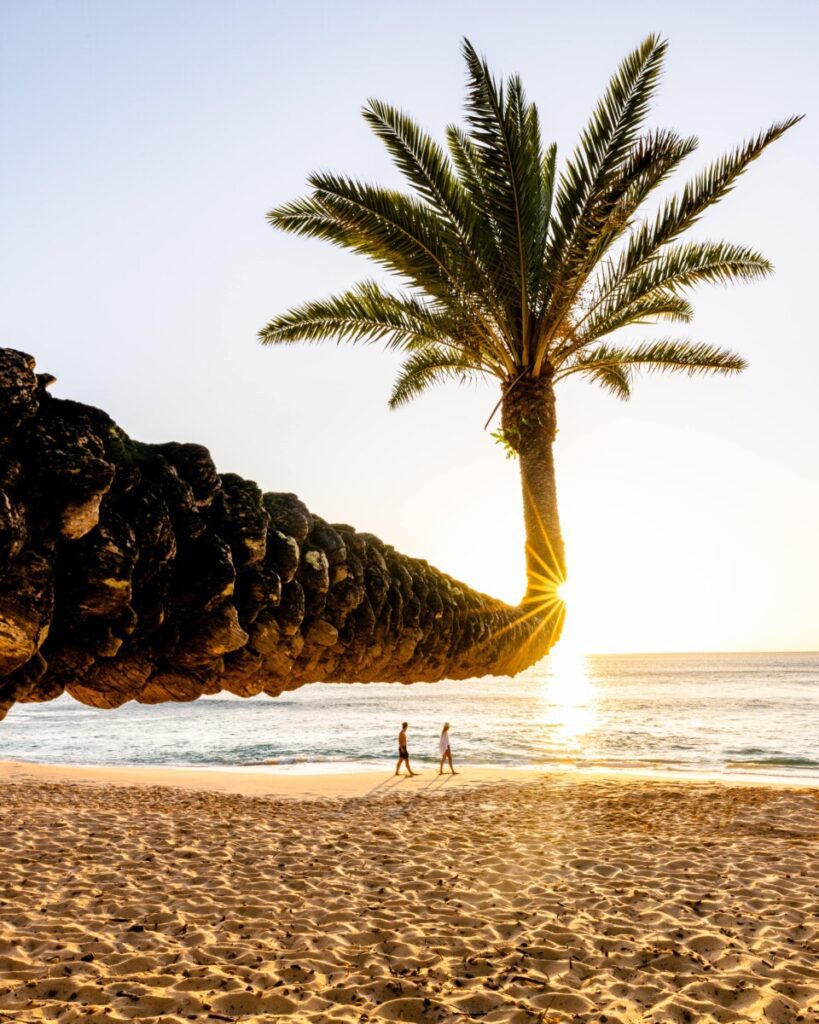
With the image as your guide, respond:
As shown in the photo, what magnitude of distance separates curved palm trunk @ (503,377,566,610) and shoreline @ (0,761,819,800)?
48.7 feet

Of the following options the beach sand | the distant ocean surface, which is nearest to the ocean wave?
the distant ocean surface

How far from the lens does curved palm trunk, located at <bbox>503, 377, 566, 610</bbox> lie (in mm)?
6301

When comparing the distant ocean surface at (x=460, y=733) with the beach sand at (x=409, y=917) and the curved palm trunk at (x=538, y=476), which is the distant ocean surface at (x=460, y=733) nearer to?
the beach sand at (x=409, y=917)

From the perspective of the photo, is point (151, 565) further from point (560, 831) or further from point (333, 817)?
point (333, 817)

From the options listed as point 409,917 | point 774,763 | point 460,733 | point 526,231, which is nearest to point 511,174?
point 526,231

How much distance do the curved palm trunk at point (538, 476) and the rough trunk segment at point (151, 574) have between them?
2872 millimetres

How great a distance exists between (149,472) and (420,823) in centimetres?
1345

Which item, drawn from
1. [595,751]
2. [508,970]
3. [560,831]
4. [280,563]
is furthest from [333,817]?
[595,751]

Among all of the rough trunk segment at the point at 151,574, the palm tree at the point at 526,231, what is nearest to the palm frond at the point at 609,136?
the palm tree at the point at 526,231

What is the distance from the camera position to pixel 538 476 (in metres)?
6.59

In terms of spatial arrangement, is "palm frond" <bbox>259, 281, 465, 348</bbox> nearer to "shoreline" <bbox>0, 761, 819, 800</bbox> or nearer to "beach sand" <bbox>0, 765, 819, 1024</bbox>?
"beach sand" <bbox>0, 765, 819, 1024</bbox>

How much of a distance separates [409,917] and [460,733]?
3344 cm

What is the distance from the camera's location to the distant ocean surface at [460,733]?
29.4 m

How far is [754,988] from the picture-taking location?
5.62 metres
